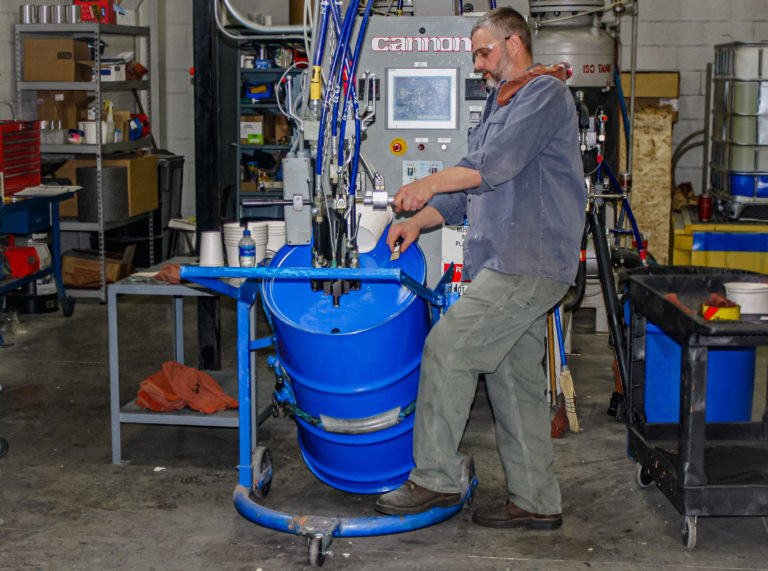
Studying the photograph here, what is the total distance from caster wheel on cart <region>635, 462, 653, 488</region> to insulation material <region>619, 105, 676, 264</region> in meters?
3.42

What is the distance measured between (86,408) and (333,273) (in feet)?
6.45

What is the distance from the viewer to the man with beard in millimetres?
2668

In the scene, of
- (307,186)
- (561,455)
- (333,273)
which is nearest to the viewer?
(333,273)

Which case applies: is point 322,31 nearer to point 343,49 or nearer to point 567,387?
point 343,49

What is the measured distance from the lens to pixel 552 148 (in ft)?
9.02

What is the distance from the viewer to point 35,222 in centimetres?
569

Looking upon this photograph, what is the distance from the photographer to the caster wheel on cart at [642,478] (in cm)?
332

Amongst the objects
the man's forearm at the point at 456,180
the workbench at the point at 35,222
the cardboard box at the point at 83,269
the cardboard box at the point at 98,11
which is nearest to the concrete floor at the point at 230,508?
the man's forearm at the point at 456,180

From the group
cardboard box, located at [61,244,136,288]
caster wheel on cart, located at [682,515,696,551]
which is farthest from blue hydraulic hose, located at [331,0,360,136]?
cardboard box, located at [61,244,136,288]

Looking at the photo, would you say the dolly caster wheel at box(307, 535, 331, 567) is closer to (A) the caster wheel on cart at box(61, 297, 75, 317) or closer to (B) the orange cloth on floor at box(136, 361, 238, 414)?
(B) the orange cloth on floor at box(136, 361, 238, 414)

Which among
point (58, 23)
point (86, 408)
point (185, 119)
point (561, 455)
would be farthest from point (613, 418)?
point (185, 119)

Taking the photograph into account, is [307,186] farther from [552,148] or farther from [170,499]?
[170,499]

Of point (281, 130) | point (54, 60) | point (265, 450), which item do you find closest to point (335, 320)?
point (265, 450)

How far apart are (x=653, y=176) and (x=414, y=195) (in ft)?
14.4
